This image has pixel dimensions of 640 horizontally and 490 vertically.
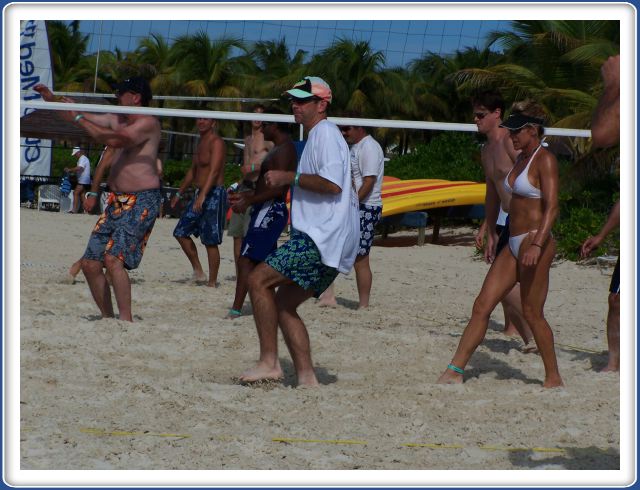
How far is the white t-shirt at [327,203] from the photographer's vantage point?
4.95m

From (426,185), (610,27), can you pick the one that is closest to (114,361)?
(426,185)

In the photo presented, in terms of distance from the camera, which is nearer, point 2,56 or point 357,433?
point 2,56

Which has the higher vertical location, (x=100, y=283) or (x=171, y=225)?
(x=100, y=283)

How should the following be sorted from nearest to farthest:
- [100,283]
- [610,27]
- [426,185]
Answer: [100,283] → [426,185] → [610,27]

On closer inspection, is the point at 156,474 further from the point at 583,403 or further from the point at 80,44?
the point at 80,44

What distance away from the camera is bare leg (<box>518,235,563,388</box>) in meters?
5.28

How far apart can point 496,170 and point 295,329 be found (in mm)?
1792

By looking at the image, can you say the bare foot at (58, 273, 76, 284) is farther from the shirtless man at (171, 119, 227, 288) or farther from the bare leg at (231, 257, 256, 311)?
the bare leg at (231, 257, 256, 311)

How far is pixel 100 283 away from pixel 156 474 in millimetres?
3357

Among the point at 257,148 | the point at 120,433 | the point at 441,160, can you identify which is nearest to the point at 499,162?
the point at 257,148

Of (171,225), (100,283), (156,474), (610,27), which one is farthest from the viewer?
(610,27)

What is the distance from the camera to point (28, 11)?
4.21 metres

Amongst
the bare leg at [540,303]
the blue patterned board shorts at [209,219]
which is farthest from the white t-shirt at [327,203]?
the blue patterned board shorts at [209,219]

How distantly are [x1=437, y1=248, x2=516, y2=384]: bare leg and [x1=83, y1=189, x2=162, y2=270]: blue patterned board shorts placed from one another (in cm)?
215
